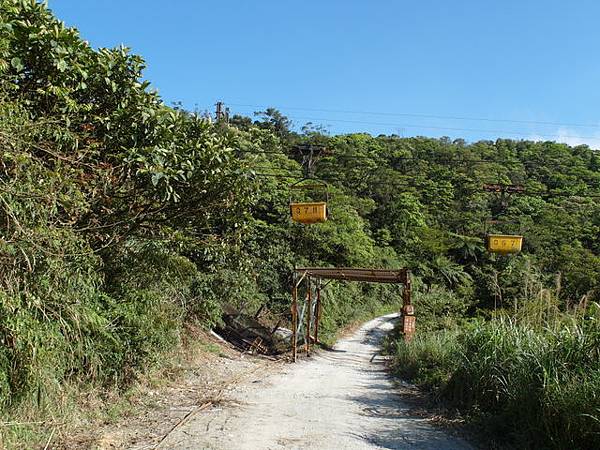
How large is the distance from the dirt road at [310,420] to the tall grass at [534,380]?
747mm

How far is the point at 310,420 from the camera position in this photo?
7641mm

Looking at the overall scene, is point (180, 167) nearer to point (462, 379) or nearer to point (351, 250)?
point (462, 379)

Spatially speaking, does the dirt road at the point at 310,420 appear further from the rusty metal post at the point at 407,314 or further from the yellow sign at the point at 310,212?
the rusty metal post at the point at 407,314

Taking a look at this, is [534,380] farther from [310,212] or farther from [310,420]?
[310,212]

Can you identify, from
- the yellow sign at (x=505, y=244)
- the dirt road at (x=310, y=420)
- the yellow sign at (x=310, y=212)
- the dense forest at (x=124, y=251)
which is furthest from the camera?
the yellow sign at (x=505, y=244)

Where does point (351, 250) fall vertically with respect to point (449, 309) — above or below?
above

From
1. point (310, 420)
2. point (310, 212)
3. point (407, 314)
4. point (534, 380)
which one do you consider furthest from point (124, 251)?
point (407, 314)

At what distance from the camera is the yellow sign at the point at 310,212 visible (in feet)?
48.3

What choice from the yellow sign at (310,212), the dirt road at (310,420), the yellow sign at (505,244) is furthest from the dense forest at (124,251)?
the yellow sign at (505,244)

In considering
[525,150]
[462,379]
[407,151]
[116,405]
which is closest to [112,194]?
[116,405]

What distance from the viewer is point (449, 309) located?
25.1 metres

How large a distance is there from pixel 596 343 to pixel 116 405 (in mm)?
6060

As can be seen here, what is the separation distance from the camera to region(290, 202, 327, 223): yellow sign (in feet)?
48.3

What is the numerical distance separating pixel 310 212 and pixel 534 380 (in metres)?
9.44
